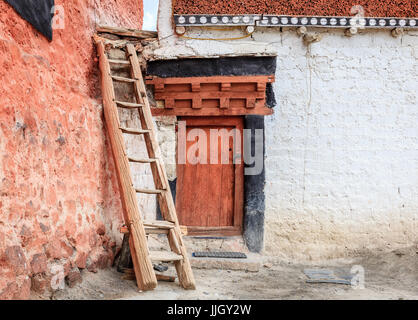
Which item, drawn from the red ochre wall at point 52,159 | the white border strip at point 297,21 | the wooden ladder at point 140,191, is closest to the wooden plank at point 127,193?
the wooden ladder at point 140,191

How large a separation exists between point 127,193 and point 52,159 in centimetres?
66

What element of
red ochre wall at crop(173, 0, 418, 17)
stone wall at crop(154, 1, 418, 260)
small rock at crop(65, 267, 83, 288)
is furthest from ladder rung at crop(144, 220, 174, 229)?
red ochre wall at crop(173, 0, 418, 17)

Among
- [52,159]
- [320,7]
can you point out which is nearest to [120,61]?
[52,159]

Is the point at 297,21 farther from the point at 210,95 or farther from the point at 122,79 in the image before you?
the point at 122,79

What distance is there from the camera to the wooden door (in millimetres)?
4199

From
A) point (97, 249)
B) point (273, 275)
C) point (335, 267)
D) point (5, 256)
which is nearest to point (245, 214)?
point (273, 275)

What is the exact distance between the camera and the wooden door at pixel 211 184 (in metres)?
4.20

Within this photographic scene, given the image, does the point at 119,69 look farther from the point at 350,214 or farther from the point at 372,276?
the point at 372,276

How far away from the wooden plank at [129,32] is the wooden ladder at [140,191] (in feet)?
0.58

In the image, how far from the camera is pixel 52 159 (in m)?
2.59

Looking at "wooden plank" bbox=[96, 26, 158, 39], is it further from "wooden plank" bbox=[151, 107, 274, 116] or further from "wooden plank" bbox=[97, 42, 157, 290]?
"wooden plank" bbox=[151, 107, 274, 116]

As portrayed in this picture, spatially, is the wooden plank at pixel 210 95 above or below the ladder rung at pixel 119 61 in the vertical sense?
below

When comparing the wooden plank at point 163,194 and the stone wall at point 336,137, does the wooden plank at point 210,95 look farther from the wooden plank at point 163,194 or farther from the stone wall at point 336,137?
the wooden plank at point 163,194

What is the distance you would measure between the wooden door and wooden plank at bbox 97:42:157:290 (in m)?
1.05
